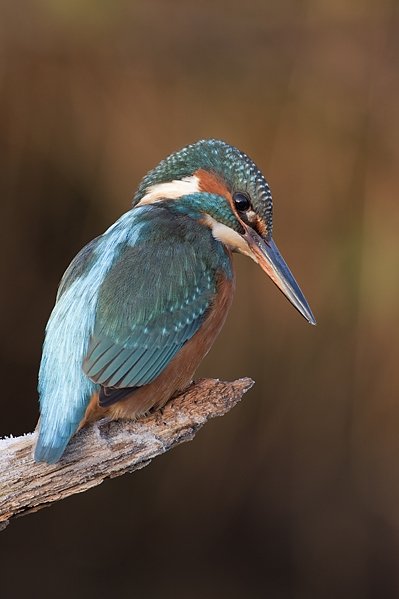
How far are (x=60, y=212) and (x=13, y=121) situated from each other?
420 mm

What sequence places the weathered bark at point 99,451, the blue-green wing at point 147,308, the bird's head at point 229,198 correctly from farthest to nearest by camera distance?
1. the bird's head at point 229,198
2. the blue-green wing at point 147,308
3. the weathered bark at point 99,451

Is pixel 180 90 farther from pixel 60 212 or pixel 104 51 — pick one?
pixel 60 212

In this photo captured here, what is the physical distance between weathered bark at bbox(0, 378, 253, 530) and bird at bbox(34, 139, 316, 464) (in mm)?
47

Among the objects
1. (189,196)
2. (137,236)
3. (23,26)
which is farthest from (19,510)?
(23,26)

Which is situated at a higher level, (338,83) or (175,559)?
(338,83)

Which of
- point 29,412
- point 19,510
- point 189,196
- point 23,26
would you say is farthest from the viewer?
point 29,412

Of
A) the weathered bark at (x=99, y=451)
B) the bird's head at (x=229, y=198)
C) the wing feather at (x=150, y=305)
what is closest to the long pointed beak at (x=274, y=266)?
the bird's head at (x=229, y=198)

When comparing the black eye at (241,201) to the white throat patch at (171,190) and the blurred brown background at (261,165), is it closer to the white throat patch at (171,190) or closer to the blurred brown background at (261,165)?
the white throat patch at (171,190)

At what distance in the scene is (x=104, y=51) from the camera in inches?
163

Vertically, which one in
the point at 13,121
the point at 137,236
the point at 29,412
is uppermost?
the point at 13,121

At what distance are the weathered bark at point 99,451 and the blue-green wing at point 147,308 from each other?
0.40 ft

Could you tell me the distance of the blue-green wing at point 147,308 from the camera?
2.31 metres

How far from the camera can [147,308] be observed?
241 centimetres

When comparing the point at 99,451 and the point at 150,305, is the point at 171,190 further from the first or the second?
the point at 99,451
